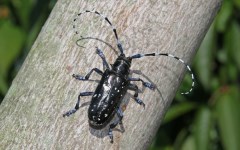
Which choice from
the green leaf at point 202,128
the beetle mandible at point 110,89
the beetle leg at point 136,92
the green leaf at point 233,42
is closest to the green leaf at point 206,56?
the green leaf at point 233,42

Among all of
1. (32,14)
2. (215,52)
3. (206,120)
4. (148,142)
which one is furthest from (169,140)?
(148,142)

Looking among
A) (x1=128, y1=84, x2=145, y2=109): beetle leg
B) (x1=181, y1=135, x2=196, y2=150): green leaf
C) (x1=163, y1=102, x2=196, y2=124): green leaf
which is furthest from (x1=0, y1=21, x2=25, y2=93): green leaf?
(x1=128, y1=84, x2=145, y2=109): beetle leg

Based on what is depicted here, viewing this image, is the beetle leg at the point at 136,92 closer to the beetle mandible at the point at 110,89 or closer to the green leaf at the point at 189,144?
the beetle mandible at the point at 110,89

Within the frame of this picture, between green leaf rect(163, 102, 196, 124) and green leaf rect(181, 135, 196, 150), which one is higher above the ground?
green leaf rect(163, 102, 196, 124)

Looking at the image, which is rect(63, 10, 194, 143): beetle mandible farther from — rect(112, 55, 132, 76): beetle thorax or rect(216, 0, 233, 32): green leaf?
rect(216, 0, 233, 32): green leaf

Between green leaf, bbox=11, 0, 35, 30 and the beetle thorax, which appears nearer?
the beetle thorax

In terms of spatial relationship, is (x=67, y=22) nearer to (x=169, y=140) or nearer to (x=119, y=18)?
(x=119, y=18)
